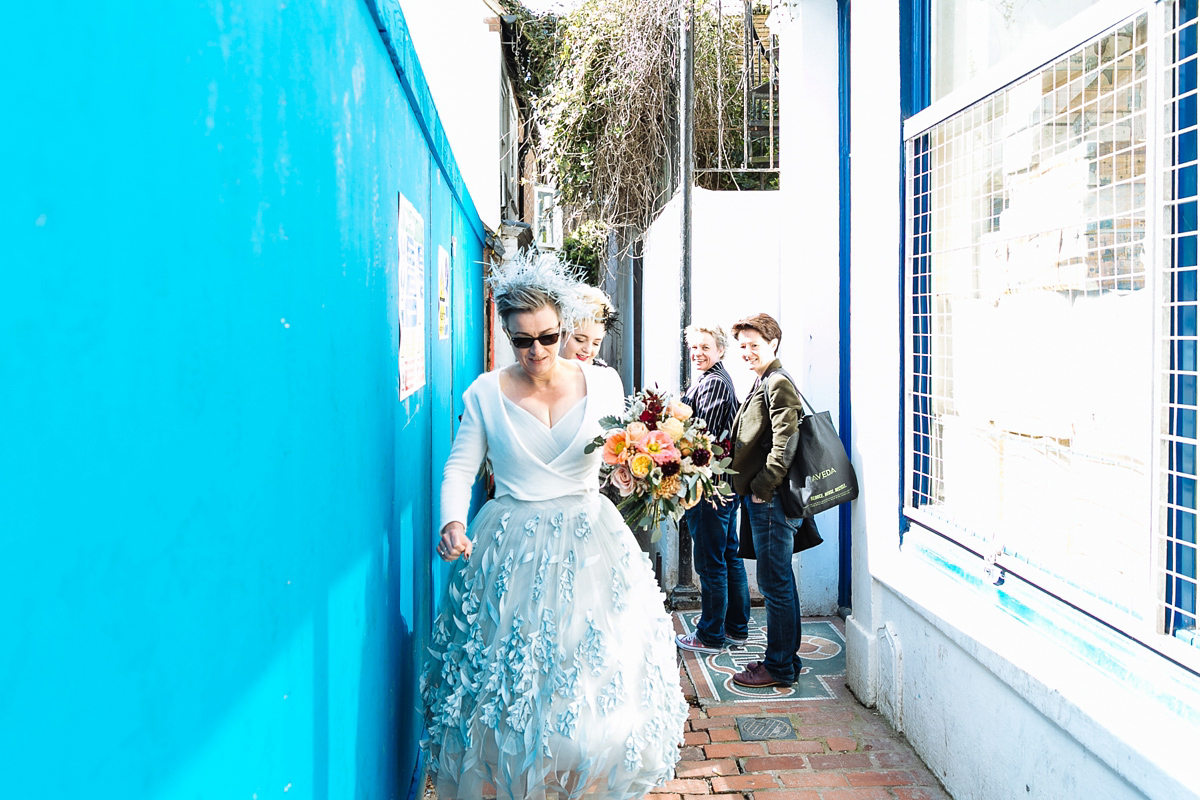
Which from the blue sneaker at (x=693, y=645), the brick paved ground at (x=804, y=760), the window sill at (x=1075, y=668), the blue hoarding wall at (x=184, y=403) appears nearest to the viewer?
the blue hoarding wall at (x=184, y=403)

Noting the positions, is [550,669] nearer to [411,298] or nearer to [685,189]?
[411,298]

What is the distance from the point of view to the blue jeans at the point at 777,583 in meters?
4.88

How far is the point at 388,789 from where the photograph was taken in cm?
262

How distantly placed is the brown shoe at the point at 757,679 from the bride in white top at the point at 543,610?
200 cm

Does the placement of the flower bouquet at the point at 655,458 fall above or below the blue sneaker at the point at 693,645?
above

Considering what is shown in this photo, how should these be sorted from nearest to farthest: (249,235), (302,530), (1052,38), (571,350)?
(249,235) → (302,530) → (1052,38) → (571,350)

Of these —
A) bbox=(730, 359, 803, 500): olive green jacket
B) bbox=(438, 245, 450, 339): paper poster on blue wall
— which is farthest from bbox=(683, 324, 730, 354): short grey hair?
bbox=(438, 245, 450, 339): paper poster on blue wall

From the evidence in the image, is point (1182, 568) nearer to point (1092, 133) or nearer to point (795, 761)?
point (1092, 133)

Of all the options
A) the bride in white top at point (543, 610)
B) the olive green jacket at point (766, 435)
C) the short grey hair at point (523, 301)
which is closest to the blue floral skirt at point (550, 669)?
the bride in white top at point (543, 610)

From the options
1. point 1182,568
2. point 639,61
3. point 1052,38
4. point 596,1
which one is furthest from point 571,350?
point 596,1

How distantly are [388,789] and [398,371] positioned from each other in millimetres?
1298

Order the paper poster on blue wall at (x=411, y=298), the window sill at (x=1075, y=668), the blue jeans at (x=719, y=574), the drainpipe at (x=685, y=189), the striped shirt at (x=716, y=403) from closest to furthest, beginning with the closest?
1. the window sill at (x=1075, y=668)
2. the paper poster on blue wall at (x=411, y=298)
3. the striped shirt at (x=716, y=403)
4. the blue jeans at (x=719, y=574)
5. the drainpipe at (x=685, y=189)

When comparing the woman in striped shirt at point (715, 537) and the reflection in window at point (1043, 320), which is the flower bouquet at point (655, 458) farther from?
the woman in striped shirt at point (715, 537)

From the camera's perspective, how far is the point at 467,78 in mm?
9453
